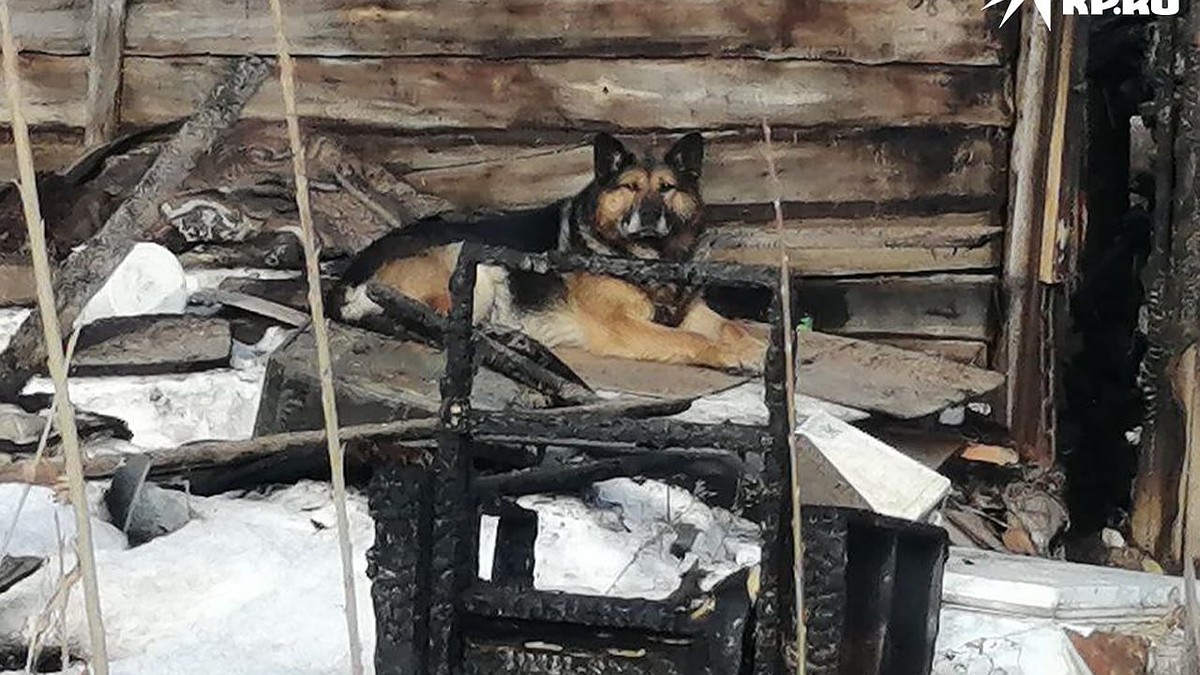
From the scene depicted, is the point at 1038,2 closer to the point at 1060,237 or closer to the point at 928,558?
the point at 1060,237

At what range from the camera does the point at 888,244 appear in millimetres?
5848

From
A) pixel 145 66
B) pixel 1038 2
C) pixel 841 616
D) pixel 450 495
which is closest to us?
pixel 841 616

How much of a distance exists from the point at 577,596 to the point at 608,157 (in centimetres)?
356

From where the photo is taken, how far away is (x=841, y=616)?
214 centimetres

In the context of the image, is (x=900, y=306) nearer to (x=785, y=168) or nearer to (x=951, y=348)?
(x=951, y=348)

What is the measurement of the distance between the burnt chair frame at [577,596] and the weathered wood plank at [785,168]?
3.47m

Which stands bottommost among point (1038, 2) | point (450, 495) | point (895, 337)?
point (895, 337)

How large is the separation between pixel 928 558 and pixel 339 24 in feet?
12.8

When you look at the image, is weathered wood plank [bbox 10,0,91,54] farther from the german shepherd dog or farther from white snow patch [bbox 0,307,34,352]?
the german shepherd dog

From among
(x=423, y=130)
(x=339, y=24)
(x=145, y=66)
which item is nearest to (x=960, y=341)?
(x=423, y=130)

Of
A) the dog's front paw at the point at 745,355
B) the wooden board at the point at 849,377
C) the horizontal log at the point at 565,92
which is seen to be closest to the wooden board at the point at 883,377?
the wooden board at the point at 849,377

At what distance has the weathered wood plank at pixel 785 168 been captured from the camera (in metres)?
5.73

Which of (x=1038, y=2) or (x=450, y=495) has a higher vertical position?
(x=1038, y=2)
